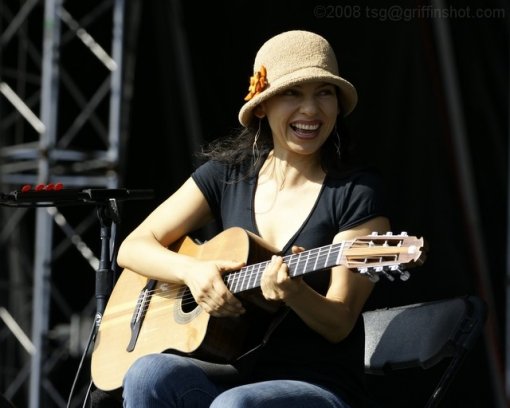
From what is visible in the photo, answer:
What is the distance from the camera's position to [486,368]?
174 inches

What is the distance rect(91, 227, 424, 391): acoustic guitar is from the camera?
2.59m

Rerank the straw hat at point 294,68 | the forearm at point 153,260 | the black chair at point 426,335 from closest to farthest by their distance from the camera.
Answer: the black chair at point 426,335 → the straw hat at point 294,68 → the forearm at point 153,260

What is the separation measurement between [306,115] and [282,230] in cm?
34

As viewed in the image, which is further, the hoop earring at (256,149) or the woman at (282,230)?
the hoop earring at (256,149)

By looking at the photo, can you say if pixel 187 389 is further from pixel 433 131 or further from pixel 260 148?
pixel 433 131

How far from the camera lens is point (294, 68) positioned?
3.05 m

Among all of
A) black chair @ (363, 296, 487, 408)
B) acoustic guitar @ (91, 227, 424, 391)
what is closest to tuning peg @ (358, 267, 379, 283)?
acoustic guitar @ (91, 227, 424, 391)

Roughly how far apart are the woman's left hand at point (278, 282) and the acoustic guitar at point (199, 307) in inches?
1.1

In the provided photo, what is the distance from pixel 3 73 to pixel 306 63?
3.12 meters

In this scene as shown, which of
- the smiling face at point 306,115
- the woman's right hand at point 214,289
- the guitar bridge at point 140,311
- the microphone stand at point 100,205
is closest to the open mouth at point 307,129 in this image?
the smiling face at point 306,115

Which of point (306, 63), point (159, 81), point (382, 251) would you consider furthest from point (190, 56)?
point (382, 251)

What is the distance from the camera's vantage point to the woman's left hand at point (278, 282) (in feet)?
8.77

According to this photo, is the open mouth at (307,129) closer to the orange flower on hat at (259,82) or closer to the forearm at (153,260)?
the orange flower on hat at (259,82)

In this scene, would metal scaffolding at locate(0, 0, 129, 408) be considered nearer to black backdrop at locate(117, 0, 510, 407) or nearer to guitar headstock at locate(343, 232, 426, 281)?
black backdrop at locate(117, 0, 510, 407)
